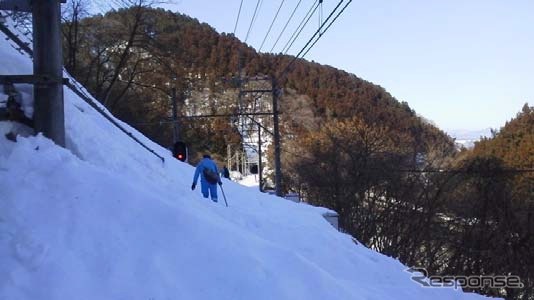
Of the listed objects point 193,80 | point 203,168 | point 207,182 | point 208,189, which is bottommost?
point 208,189

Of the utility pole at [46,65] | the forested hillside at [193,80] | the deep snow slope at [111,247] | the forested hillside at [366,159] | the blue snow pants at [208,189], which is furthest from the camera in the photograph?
the forested hillside at [193,80]

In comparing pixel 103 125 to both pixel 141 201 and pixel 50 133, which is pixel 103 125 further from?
pixel 141 201

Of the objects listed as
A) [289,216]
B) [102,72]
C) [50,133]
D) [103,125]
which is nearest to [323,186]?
[102,72]

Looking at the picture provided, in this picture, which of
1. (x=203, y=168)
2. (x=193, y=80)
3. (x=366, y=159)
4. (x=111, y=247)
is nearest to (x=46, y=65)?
(x=111, y=247)

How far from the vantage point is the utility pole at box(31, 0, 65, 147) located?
6156 millimetres

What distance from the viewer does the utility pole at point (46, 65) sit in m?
6.16

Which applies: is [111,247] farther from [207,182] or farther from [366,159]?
[366,159]

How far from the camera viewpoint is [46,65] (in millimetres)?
6184

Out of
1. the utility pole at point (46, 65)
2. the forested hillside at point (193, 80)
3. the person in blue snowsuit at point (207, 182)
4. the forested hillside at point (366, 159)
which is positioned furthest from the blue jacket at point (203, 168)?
the forested hillside at point (366, 159)

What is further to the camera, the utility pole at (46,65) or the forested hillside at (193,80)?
the forested hillside at (193,80)

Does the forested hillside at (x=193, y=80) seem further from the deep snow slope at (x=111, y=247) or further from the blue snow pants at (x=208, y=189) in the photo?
the deep snow slope at (x=111, y=247)

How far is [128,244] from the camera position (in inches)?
195

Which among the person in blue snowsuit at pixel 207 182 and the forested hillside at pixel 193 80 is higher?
the forested hillside at pixel 193 80

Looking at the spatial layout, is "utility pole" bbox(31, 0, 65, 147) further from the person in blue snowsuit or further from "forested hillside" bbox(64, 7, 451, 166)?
"forested hillside" bbox(64, 7, 451, 166)
